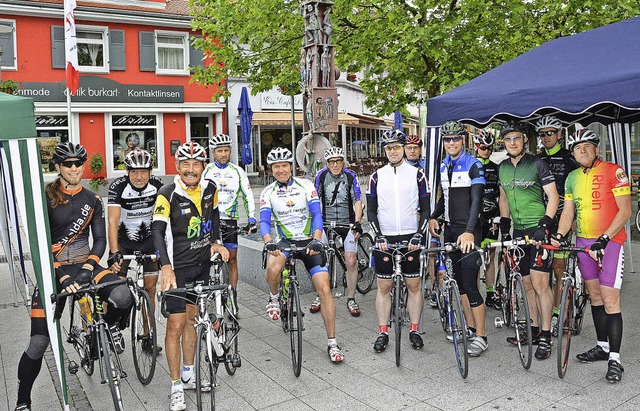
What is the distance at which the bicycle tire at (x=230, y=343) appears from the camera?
4789mm

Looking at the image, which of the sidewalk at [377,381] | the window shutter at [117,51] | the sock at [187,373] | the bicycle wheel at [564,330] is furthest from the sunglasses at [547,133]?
the window shutter at [117,51]

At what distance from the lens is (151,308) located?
5008mm

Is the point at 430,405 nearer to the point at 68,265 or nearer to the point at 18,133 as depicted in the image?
the point at 68,265

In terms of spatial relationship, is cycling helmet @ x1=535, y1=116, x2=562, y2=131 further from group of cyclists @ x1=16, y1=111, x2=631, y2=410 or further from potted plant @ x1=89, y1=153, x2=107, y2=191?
potted plant @ x1=89, y1=153, x2=107, y2=191

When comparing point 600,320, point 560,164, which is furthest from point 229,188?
point 600,320

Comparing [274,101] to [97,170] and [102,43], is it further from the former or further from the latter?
[97,170]

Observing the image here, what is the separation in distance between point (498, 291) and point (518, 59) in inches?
104

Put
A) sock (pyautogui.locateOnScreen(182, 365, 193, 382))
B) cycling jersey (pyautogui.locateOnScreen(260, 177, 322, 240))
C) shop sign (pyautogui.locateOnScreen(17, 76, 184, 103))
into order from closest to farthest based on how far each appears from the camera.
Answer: sock (pyautogui.locateOnScreen(182, 365, 193, 382))
cycling jersey (pyautogui.locateOnScreen(260, 177, 322, 240))
shop sign (pyautogui.locateOnScreen(17, 76, 184, 103))

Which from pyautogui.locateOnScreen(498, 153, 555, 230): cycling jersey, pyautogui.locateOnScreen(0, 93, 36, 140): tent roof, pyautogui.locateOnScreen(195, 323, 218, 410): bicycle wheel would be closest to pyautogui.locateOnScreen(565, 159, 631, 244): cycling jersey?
pyautogui.locateOnScreen(498, 153, 555, 230): cycling jersey

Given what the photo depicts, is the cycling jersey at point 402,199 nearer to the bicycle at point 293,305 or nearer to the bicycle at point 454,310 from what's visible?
the bicycle at point 454,310

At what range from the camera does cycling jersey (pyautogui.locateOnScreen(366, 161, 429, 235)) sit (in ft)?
17.9

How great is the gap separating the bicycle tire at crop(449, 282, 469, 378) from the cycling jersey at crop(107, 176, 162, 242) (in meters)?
2.80

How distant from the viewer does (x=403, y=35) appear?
9.96 meters

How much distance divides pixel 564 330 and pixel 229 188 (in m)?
3.85
